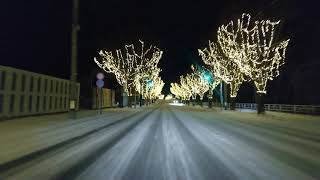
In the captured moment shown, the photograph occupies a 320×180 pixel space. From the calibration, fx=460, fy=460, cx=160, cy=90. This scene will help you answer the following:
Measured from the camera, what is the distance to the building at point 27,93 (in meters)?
29.2

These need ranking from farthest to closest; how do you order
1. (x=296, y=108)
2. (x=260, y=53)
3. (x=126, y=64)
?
(x=126, y=64)
(x=260, y=53)
(x=296, y=108)

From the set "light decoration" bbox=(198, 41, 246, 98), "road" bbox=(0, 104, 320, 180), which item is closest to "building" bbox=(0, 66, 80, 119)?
"road" bbox=(0, 104, 320, 180)

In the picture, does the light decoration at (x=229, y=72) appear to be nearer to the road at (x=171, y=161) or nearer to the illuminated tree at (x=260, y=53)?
the illuminated tree at (x=260, y=53)

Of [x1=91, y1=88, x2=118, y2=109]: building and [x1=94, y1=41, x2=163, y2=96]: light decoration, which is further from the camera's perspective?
[x1=94, y1=41, x2=163, y2=96]: light decoration

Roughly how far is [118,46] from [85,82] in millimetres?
12020

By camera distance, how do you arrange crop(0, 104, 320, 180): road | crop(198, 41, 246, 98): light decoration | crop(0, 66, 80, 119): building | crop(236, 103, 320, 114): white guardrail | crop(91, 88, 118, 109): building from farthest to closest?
crop(198, 41, 246, 98): light decoration → crop(91, 88, 118, 109): building → crop(236, 103, 320, 114): white guardrail → crop(0, 66, 80, 119): building → crop(0, 104, 320, 180): road

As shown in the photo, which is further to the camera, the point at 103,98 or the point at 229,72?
the point at 103,98

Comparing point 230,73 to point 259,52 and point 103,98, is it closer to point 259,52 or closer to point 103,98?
point 259,52

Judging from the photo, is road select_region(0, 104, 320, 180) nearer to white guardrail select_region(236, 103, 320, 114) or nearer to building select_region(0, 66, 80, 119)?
building select_region(0, 66, 80, 119)

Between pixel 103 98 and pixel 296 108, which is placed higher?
pixel 103 98

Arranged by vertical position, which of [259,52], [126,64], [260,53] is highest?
[126,64]

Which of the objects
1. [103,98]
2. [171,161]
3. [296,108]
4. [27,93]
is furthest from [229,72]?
[171,161]

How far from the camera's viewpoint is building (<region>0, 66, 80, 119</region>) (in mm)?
29219

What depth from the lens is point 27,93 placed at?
109 feet
